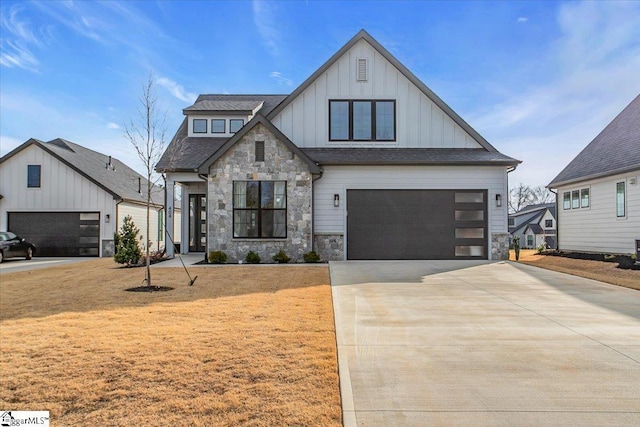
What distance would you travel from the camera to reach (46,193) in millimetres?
19609

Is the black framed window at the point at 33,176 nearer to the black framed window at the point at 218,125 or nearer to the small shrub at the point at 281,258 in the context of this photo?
the black framed window at the point at 218,125

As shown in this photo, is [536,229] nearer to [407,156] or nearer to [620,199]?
[620,199]

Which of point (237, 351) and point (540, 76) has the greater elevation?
point (540, 76)

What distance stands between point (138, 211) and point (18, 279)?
38.6 ft

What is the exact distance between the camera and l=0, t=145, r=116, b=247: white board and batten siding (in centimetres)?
1956

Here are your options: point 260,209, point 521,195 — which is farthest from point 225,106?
point 521,195

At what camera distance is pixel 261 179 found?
14.1 metres

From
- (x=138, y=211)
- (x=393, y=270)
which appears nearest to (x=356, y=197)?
(x=393, y=270)

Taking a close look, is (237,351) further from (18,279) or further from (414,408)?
(18,279)

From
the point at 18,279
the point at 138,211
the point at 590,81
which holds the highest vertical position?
the point at 590,81

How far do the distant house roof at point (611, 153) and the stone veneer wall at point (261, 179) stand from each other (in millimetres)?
12156

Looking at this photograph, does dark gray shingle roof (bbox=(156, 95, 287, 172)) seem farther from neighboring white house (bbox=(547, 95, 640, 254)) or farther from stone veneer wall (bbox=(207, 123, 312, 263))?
neighboring white house (bbox=(547, 95, 640, 254))

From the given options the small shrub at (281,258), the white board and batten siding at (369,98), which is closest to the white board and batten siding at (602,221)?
the white board and batten siding at (369,98)

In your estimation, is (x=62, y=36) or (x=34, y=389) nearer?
(x=34, y=389)
